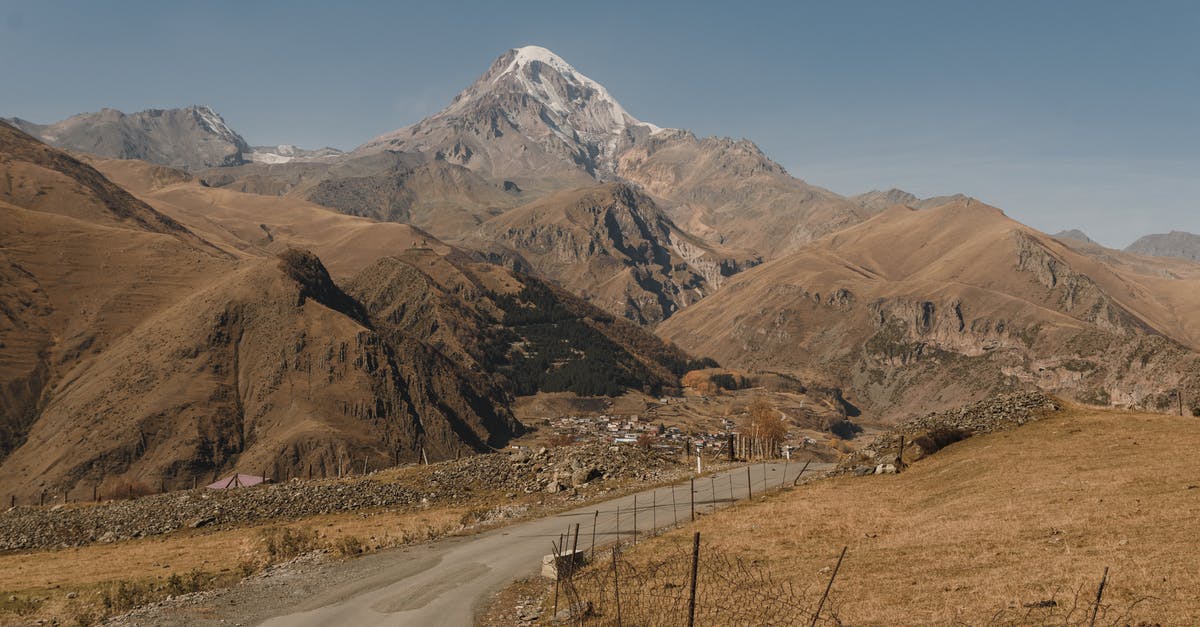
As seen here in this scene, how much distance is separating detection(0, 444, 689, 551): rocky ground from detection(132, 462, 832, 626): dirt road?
36.7 ft

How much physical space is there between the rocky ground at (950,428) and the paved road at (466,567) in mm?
7549

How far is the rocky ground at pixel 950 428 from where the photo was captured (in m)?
51.5

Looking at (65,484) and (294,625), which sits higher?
(294,625)

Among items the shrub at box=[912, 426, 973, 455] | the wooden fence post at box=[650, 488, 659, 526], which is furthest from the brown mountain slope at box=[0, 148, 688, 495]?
the shrub at box=[912, 426, 973, 455]

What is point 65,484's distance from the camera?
143m

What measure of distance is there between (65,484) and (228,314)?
2225 inches

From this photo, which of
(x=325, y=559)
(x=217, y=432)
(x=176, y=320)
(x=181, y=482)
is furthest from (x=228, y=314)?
(x=325, y=559)

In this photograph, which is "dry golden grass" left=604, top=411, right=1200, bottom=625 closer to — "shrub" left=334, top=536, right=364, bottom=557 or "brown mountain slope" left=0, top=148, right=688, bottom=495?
"shrub" left=334, top=536, right=364, bottom=557

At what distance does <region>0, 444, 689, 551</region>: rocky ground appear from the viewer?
182 ft

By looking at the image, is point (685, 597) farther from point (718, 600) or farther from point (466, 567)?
point (466, 567)

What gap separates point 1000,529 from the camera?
29.0m

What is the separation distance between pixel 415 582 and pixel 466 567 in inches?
112

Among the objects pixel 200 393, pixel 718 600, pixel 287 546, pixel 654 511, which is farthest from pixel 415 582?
pixel 200 393

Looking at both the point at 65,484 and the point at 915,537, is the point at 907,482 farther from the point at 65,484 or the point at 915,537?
the point at 65,484
